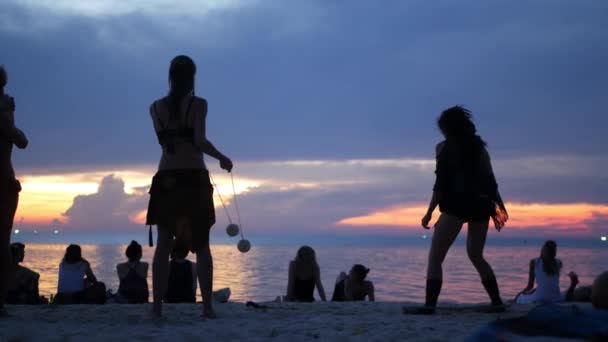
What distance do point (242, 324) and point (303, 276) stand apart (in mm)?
4927

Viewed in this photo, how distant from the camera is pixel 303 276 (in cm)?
1045

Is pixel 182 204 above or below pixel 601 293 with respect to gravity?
above

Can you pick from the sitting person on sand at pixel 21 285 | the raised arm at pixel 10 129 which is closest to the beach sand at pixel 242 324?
the raised arm at pixel 10 129

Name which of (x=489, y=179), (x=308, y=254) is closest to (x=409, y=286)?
(x=308, y=254)

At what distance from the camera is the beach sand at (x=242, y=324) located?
4859 millimetres

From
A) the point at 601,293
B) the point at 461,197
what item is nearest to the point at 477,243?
the point at 461,197

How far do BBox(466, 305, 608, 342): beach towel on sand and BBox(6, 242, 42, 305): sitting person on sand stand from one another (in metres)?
7.04

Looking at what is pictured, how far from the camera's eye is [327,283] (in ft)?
96.1

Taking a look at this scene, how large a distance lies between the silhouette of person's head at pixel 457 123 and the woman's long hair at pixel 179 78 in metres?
2.49

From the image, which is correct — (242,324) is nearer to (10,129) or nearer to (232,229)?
(10,129)

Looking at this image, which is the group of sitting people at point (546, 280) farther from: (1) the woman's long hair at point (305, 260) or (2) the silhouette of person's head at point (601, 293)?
(2) the silhouette of person's head at point (601, 293)

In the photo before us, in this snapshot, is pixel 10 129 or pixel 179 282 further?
pixel 179 282

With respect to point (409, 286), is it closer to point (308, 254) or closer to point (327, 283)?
point (327, 283)

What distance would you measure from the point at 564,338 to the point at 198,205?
3315 mm
